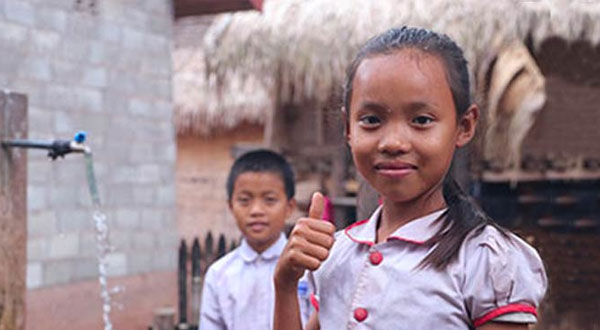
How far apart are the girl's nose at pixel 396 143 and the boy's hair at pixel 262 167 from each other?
1.75m

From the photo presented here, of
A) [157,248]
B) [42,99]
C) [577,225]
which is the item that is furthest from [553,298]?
[42,99]

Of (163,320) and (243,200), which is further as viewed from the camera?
(163,320)

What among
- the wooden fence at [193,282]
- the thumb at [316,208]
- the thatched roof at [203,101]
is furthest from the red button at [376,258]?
the thatched roof at [203,101]

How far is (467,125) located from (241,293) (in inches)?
60.1

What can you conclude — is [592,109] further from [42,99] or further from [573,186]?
[42,99]

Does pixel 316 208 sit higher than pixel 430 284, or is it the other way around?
pixel 316 208

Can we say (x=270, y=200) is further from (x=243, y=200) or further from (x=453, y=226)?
(x=453, y=226)

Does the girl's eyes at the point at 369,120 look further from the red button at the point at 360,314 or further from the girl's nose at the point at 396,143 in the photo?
the red button at the point at 360,314

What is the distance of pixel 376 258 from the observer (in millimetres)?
1354

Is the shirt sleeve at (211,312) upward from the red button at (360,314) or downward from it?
downward

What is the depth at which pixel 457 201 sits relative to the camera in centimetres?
140

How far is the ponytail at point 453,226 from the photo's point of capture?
1.27m

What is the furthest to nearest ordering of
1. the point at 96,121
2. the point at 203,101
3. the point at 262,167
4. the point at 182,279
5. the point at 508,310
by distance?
1. the point at 203,101
2. the point at 182,279
3. the point at 96,121
4. the point at 262,167
5. the point at 508,310

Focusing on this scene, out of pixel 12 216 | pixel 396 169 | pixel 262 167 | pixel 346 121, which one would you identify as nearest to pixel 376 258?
pixel 396 169
